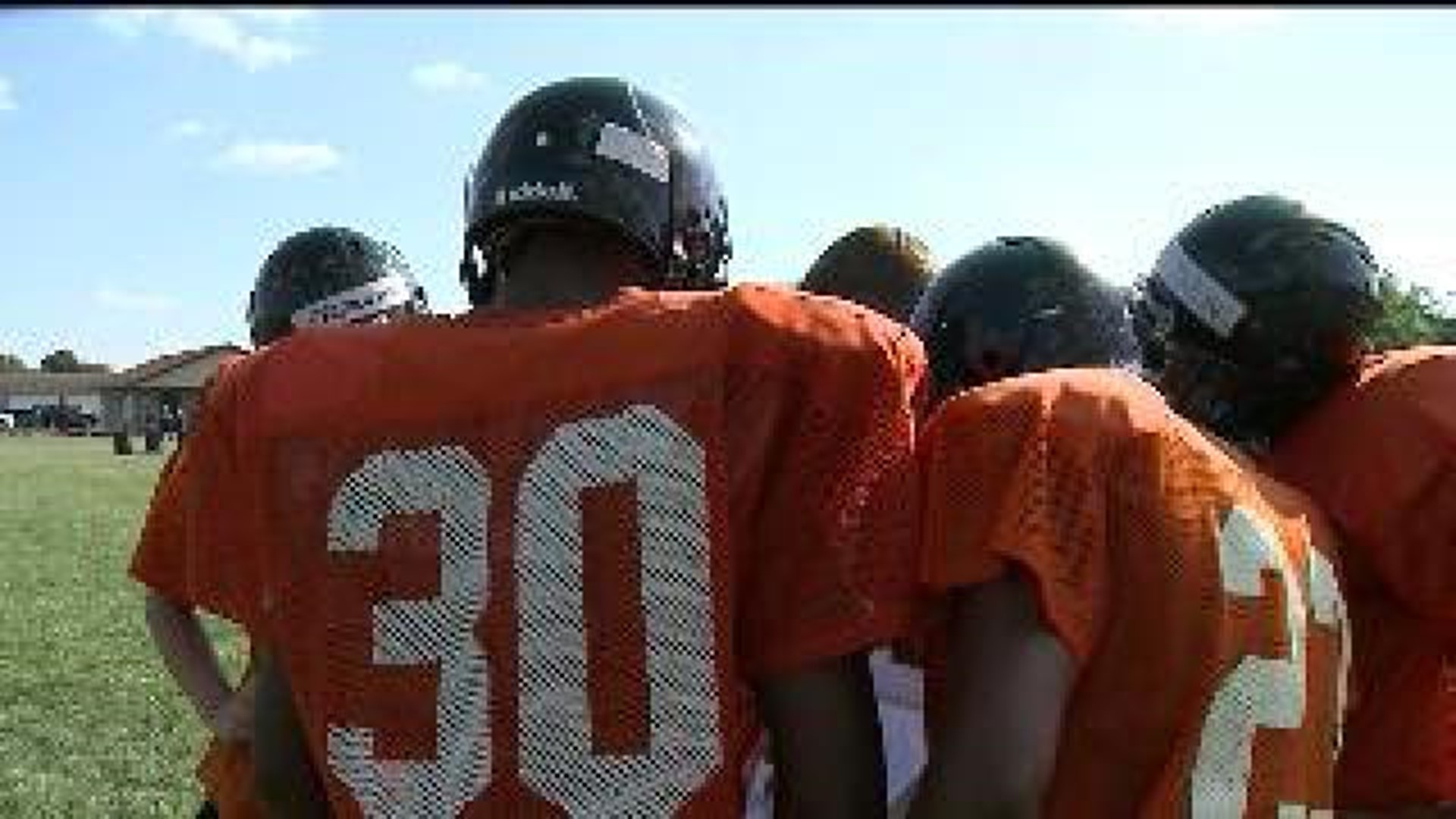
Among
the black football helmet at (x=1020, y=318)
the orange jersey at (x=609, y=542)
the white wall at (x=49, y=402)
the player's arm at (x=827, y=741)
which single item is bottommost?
the white wall at (x=49, y=402)

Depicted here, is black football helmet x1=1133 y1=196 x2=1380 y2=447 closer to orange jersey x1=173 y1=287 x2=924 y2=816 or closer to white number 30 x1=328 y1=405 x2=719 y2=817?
orange jersey x1=173 y1=287 x2=924 y2=816

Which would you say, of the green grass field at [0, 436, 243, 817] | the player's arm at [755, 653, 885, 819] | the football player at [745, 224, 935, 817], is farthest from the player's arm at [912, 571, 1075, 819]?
the green grass field at [0, 436, 243, 817]

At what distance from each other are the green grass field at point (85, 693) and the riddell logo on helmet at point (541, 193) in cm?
635

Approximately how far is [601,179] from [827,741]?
749 mm

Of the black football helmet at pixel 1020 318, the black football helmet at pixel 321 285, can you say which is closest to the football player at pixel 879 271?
the black football helmet at pixel 321 285

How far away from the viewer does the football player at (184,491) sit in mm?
3699

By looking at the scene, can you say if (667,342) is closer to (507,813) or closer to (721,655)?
(721,655)

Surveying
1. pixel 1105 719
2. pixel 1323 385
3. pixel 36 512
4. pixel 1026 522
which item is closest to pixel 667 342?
pixel 1026 522

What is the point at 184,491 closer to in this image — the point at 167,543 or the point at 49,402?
the point at 167,543

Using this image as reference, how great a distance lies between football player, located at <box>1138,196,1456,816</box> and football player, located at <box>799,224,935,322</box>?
1.69 meters

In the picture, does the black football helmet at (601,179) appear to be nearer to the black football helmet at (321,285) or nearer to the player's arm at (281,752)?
the player's arm at (281,752)

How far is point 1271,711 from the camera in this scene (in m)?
2.46

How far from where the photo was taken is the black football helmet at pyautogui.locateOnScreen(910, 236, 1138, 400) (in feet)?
8.89

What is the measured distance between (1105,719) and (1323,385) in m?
0.98
